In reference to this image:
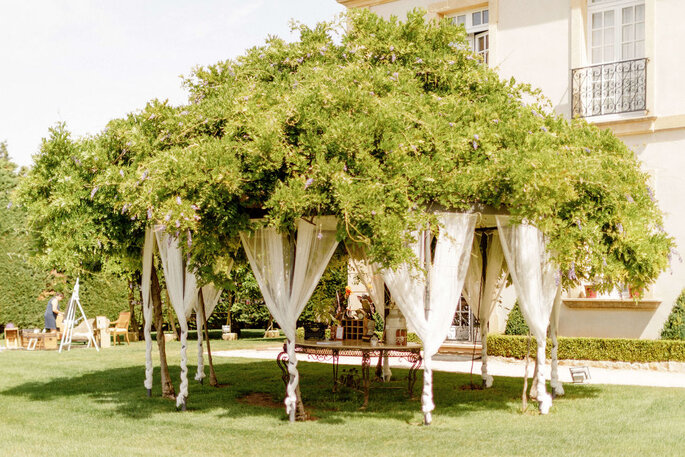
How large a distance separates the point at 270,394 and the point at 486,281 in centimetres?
386

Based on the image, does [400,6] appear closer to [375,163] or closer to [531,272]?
[531,272]

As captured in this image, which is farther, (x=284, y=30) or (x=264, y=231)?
(x=284, y=30)

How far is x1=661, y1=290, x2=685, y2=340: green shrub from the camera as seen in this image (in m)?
15.2

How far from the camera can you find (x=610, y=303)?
53.3 ft

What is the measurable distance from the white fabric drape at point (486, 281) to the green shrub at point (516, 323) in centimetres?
435

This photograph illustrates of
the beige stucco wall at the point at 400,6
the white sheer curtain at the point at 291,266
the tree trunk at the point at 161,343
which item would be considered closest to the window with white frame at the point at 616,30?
the beige stucco wall at the point at 400,6

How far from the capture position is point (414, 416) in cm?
1007

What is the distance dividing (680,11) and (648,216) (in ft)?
26.6

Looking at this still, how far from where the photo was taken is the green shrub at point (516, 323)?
17156 mm

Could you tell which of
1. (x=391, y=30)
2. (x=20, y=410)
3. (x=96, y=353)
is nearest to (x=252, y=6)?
(x=391, y=30)

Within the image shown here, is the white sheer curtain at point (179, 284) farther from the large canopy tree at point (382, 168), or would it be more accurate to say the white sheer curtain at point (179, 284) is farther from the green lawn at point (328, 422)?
the large canopy tree at point (382, 168)

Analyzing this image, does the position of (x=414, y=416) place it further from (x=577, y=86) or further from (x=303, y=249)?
(x=577, y=86)

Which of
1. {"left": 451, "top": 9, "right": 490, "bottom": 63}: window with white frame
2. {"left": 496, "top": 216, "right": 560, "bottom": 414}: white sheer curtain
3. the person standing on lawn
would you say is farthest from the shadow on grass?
{"left": 451, "top": 9, "right": 490, "bottom": 63}: window with white frame

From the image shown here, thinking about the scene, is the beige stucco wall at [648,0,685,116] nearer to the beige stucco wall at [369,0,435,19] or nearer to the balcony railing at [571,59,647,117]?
the balcony railing at [571,59,647,117]
